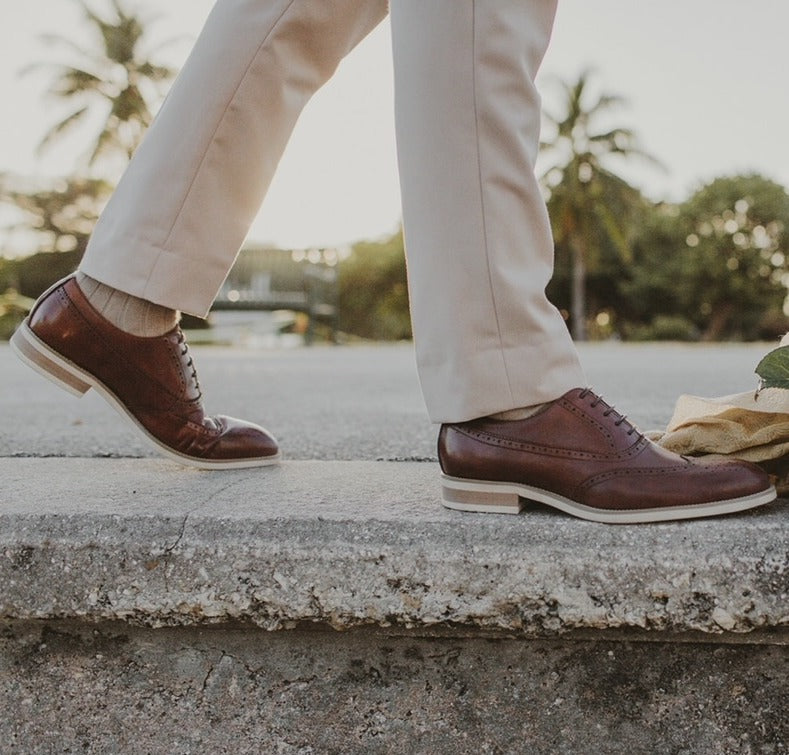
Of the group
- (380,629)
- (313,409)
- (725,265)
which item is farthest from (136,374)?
(725,265)

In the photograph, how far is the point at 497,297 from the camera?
3.16 feet

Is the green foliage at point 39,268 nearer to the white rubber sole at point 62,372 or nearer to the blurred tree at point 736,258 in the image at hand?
the blurred tree at point 736,258

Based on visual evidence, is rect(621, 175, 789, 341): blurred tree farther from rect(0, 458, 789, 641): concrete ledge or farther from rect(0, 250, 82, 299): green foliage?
rect(0, 458, 789, 641): concrete ledge

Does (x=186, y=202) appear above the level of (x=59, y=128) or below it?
below

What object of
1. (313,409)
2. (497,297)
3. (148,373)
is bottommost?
(313,409)

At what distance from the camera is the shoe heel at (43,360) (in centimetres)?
117

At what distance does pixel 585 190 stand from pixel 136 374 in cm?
2983

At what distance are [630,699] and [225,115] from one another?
0.89 metres

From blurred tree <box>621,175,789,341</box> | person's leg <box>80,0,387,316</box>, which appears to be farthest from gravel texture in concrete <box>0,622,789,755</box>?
blurred tree <box>621,175,789,341</box>

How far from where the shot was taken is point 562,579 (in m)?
0.84

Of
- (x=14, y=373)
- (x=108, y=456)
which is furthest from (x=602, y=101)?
(x=108, y=456)

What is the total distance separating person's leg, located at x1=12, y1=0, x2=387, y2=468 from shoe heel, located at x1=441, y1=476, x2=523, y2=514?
47 centimetres

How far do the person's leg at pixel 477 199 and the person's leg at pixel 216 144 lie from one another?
6.8 inches

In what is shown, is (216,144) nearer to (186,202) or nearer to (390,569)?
(186,202)
